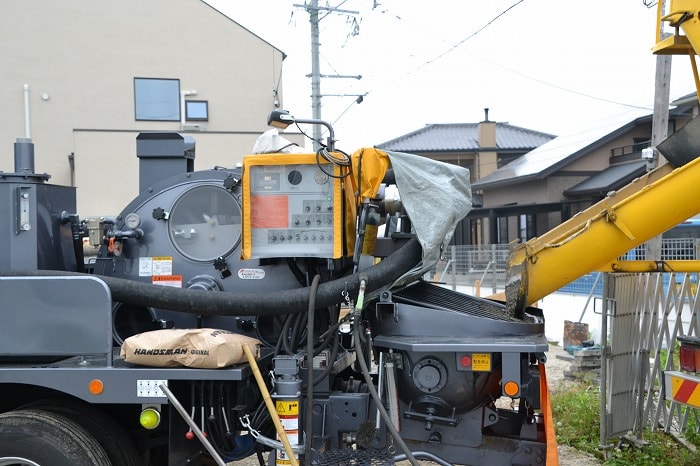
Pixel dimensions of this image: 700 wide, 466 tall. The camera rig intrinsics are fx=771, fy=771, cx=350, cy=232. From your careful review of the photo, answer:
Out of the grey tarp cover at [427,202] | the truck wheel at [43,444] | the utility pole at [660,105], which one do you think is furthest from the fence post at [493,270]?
the truck wheel at [43,444]

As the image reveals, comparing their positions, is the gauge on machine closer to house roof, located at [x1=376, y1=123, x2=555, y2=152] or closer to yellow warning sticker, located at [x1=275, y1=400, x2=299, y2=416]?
yellow warning sticker, located at [x1=275, y1=400, x2=299, y2=416]

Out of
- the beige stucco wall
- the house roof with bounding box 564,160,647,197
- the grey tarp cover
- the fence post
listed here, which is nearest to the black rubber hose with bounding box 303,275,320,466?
the grey tarp cover

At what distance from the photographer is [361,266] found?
17.6 ft

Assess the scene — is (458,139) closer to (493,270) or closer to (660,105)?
(493,270)

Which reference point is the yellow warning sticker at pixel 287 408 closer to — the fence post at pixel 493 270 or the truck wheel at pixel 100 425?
the truck wheel at pixel 100 425

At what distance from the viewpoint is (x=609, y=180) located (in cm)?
2934

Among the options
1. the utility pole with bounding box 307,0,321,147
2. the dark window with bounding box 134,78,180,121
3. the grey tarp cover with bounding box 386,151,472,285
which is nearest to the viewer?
the grey tarp cover with bounding box 386,151,472,285

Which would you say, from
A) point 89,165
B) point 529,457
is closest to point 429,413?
point 529,457

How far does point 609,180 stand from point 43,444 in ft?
91.0

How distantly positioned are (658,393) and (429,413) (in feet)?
12.6

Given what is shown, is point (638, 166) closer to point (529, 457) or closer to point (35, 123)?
point (35, 123)

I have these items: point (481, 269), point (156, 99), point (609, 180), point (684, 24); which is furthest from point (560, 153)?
point (684, 24)

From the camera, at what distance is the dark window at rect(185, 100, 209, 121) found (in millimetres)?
21797

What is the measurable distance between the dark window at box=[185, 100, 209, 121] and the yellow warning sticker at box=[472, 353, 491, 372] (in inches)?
729
